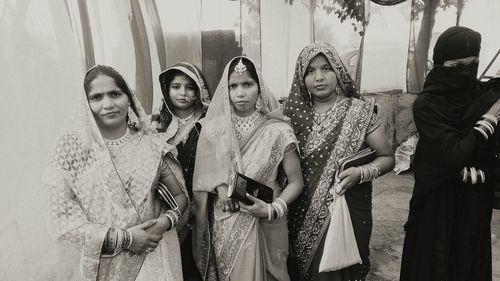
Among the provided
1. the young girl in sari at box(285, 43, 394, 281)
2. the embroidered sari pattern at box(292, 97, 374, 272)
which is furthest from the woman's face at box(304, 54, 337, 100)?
the embroidered sari pattern at box(292, 97, 374, 272)

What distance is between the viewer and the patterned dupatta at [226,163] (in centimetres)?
195

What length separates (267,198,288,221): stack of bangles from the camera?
6.14 ft

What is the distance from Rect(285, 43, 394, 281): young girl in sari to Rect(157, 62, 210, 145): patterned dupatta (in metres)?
0.65

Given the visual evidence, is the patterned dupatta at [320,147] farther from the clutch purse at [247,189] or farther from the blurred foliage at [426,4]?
the blurred foliage at [426,4]

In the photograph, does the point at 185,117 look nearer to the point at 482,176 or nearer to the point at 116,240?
the point at 116,240

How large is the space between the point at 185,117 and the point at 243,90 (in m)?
0.66

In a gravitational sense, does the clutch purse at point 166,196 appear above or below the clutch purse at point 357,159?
below

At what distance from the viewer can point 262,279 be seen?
1.95 metres

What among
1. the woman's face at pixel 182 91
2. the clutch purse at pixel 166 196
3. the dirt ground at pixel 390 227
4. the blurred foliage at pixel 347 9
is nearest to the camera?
the clutch purse at pixel 166 196

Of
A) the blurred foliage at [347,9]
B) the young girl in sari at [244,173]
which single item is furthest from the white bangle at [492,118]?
the blurred foliage at [347,9]

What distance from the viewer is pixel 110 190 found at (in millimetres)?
1584

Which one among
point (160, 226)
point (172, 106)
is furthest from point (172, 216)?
point (172, 106)

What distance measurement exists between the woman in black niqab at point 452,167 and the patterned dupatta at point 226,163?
801 millimetres

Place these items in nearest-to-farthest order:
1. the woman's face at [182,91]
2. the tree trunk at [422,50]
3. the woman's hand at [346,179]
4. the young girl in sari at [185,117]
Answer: the woman's hand at [346,179], the young girl in sari at [185,117], the woman's face at [182,91], the tree trunk at [422,50]
